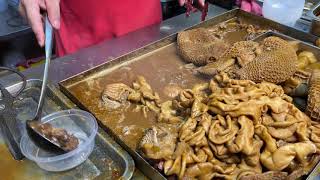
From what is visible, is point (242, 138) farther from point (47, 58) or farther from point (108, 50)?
point (108, 50)

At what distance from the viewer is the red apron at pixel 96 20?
2.62 meters

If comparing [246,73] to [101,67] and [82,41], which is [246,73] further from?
[82,41]

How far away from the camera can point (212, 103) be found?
1647mm

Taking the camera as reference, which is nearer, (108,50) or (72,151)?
(72,151)

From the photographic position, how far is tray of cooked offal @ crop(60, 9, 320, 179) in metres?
1.45

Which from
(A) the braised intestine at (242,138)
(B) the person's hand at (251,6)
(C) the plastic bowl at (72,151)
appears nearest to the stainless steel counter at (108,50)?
(B) the person's hand at (251,6)

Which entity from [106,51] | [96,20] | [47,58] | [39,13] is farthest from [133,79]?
[96,20]

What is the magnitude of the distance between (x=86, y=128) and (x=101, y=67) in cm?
54

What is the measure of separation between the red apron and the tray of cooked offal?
492mm

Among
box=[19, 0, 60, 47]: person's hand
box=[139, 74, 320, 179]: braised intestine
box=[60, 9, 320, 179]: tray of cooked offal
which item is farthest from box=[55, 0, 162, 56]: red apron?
box=[139, 74, 320, 179]: braised intestine

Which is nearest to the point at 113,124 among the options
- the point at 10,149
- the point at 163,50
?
the point at 10,149

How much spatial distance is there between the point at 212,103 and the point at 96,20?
4.59ft

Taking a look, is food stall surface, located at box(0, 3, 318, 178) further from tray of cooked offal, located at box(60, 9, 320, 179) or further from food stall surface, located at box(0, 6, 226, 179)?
tray of cooked offal, located at box(60, 9, 320, 179)

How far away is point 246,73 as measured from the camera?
6.46ft
